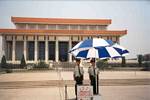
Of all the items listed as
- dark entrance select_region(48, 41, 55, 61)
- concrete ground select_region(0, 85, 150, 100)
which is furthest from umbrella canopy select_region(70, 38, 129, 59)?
dark entrance select_region(48, 41, 55, 61)

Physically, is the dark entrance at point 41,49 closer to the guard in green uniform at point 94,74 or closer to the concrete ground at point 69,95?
the concrete ground at point 69,95

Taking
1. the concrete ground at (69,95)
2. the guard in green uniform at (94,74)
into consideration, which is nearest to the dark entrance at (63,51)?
the concrete ground at (69,95)

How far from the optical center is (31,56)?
52.2 metres

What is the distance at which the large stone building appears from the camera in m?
49.1

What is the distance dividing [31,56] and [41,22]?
704 cm

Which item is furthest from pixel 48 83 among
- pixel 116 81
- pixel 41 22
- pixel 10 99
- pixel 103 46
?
pixel 41 22

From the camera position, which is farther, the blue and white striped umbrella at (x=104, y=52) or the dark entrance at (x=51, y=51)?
the dark entrance at (x=51, y=51)

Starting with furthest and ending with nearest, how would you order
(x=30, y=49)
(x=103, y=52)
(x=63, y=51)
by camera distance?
(x=63, y=51)
(x=30, y=49)
(x=103, y=52)

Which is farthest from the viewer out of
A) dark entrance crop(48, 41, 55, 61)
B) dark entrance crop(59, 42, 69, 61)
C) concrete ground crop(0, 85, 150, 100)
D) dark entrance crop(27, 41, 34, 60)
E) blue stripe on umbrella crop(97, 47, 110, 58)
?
dark entrance crop(59, 42, 69, 61)

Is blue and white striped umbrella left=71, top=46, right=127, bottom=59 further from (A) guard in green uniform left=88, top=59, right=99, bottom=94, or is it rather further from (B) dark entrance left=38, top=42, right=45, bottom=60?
(B) dark entrance left=38, top=42, right=45, bottom=60

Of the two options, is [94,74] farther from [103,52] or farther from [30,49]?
[30,49]

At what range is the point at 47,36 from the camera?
50.4m

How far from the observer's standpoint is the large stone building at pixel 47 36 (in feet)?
161

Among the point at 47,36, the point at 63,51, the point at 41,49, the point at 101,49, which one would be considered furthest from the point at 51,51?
the point at 101,49
